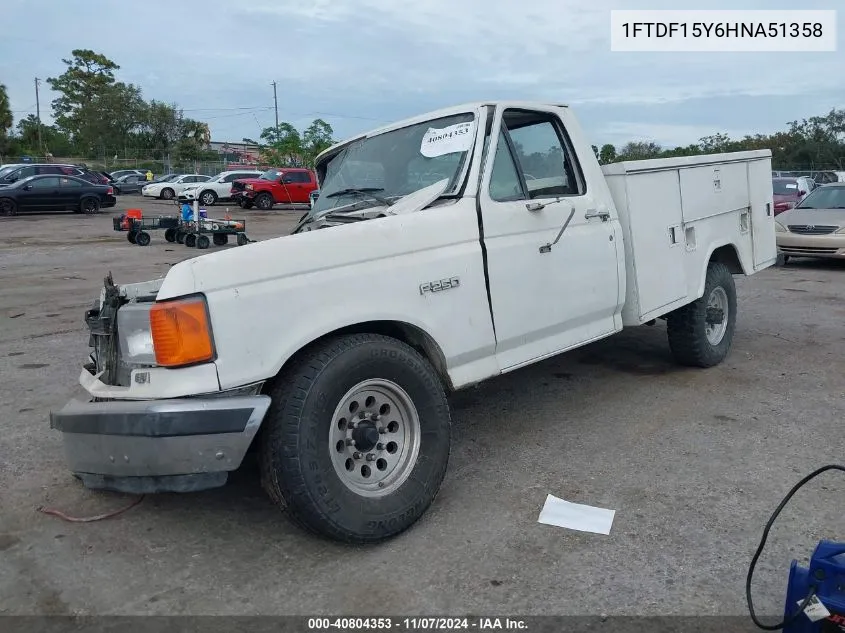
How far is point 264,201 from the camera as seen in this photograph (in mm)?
30219

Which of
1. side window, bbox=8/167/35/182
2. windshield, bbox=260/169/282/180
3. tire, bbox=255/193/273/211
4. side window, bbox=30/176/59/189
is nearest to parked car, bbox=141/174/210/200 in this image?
windshield, bbox=260/169/282/180

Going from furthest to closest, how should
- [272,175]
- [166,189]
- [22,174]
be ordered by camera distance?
[166,189]
[272,175]
[22,174]

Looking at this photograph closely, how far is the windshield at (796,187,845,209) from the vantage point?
13.2m

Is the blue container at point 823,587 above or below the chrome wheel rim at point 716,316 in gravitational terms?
below

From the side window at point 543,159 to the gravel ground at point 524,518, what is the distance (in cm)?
152

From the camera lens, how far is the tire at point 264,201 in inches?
1182

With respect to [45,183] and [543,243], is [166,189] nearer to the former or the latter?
[45,183]

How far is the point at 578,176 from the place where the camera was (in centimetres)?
459

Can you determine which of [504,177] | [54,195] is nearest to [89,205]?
[54,195]

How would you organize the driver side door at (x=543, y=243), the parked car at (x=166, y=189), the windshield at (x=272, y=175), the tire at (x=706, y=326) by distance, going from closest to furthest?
the driver side door at (x=543, y=243) → the tire at (x=706, y=326) → the windshield at (x=272, y=175) → the parked car at (x=166, y=189)

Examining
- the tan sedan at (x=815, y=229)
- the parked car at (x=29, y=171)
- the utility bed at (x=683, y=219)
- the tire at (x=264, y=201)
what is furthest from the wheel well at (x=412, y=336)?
the tire at (x=264, y=201)

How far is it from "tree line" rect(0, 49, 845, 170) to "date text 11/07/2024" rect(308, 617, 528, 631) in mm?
→ 47578

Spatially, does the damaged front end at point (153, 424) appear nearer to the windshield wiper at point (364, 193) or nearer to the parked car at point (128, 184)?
the windshield wiper at point (364, 193)

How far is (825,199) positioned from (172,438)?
13771 millimetres
